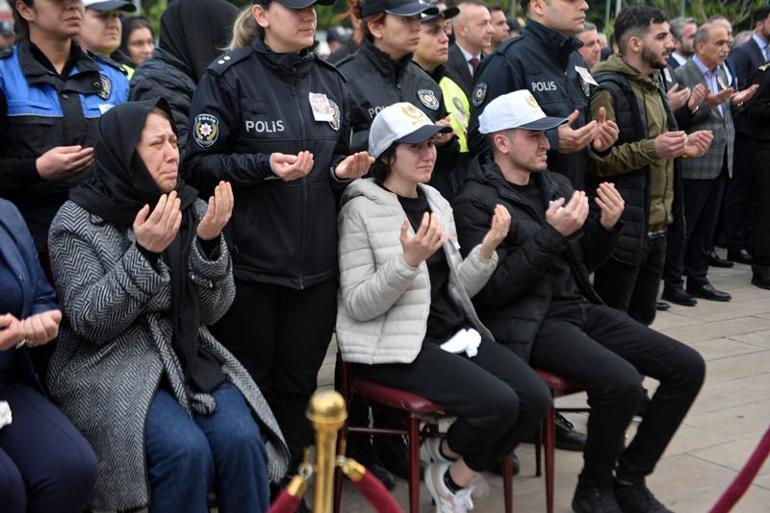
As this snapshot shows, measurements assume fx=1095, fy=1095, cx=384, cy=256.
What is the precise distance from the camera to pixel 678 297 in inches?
313

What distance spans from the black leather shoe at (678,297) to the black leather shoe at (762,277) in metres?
0.86

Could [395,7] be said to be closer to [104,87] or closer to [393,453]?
[104,87]

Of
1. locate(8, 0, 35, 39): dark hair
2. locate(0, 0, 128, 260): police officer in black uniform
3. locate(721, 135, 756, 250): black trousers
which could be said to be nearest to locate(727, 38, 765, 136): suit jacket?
locate(721, 135, 756, 250): black trousers

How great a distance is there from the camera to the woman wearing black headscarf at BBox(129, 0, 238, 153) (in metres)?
4.36

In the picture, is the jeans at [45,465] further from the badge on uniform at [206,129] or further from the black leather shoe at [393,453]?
the black leather shoe at [393,453]

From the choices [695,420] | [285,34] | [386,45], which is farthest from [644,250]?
[285,34]

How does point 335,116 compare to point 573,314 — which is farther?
point 573,314

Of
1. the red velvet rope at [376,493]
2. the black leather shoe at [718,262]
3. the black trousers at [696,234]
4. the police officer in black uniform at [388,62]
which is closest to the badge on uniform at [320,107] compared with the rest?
the police officer in black uniform at [388,62]

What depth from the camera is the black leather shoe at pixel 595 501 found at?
4.21 m

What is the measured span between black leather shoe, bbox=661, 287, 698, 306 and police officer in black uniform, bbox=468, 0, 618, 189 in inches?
118

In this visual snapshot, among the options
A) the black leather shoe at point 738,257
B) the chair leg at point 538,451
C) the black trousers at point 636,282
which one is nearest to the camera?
the chair leg at point 538,451

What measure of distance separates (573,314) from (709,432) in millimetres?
1304

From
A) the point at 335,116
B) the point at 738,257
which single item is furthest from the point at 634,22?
the point at 738,257

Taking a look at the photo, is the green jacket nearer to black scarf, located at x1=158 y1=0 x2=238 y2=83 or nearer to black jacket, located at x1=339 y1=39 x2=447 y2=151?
black jacket, located at x1=339 y1=39 x2=447 y2=151
